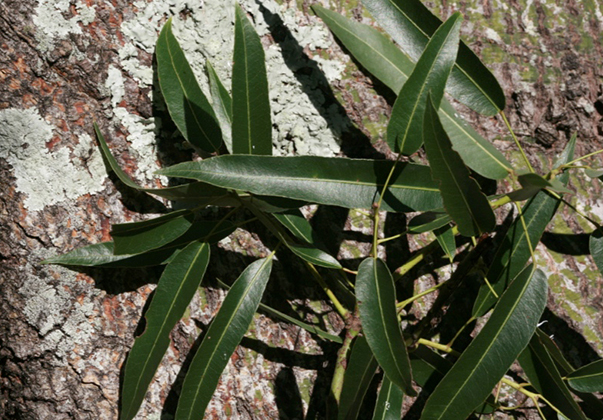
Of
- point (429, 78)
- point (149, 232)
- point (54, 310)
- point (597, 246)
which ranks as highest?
point (429, 78)

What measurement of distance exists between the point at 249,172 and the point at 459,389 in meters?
0.51

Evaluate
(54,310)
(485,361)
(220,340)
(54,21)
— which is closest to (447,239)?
(485,361)

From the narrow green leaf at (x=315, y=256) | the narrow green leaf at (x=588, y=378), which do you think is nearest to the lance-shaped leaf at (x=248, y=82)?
the narrow green leaf at (x=315, y=256)

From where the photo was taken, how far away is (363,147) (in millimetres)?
1262

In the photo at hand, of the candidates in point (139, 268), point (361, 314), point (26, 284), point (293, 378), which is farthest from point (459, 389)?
point (26, 284)

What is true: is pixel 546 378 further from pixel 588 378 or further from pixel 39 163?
A: pixel 39 163

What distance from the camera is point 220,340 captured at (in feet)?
3.40

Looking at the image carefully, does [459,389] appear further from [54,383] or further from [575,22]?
[575,22]

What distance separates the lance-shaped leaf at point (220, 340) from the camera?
1009 mm

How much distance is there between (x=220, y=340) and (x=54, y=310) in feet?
1.07

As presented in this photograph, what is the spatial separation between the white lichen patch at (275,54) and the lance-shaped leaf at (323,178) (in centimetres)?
26

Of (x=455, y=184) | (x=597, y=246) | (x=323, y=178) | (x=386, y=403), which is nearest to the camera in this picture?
(x=455, y=184)

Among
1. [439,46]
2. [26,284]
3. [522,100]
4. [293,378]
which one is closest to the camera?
[439,46]

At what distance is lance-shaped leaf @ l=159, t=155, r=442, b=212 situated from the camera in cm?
93
